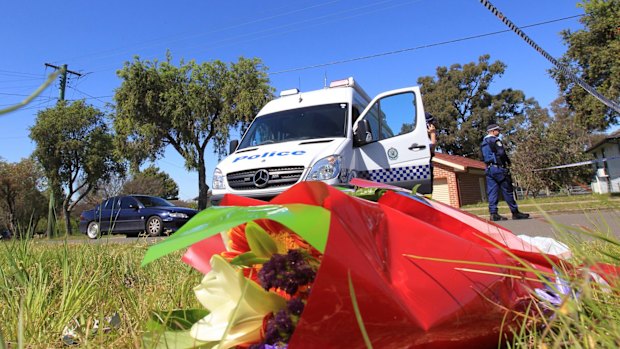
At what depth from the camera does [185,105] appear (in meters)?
21.6

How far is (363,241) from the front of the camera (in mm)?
866

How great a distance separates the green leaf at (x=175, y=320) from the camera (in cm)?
113

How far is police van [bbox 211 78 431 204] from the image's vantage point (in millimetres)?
4727

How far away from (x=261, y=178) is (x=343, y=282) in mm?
4165

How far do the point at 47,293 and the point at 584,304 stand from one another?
6.77 feet

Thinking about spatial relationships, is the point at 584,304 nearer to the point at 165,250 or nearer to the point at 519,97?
the point at 165,250

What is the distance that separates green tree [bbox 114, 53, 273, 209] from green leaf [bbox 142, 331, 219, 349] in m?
20.8

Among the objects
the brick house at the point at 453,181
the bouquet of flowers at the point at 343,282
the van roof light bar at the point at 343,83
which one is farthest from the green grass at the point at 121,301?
the brick house at the point at 453,181

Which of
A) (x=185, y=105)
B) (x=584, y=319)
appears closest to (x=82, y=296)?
(x=584, y=319)

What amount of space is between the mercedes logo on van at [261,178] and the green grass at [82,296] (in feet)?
8.18

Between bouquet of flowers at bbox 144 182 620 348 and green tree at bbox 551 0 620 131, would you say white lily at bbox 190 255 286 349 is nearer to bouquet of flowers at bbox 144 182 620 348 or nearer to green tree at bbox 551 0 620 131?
bouquet of flowers at bbox 144 182 620 348

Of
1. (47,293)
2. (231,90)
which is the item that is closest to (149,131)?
Answer: (231,90)

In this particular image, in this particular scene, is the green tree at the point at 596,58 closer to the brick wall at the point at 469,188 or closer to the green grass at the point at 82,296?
the brick wall at the point at 469,188

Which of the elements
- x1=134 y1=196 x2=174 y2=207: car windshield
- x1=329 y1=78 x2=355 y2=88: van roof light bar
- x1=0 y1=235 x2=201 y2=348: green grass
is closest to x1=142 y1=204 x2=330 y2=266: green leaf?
x1=0 y1=235 x2=201 y2=348: green grass
